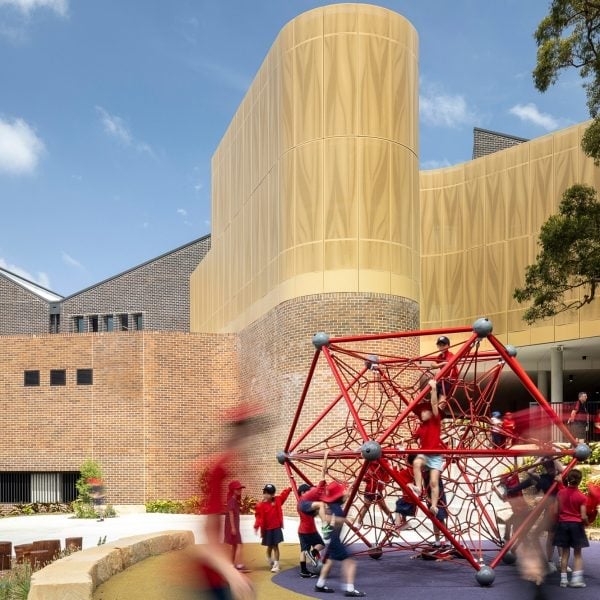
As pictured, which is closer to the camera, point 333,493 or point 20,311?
point 333,493

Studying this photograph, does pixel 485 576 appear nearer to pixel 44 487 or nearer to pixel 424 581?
pixel 424 581

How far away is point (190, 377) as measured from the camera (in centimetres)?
3209

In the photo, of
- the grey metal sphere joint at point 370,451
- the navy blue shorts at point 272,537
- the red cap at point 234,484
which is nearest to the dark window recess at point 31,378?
the navy blue shorts at point 272,537

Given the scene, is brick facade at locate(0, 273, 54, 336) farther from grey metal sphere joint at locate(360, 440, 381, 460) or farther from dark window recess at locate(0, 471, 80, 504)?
grey metal sphere joint at locate(360, 440, 381, 460)

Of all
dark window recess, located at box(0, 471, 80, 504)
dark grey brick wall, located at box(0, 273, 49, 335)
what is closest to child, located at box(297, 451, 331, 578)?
dark window recess, located at box(0, 471, 80, 504)

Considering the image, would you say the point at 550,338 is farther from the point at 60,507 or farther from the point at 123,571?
the point at 123,571

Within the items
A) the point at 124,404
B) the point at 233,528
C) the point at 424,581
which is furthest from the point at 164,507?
the point at 233,528

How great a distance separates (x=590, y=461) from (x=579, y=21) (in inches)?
444

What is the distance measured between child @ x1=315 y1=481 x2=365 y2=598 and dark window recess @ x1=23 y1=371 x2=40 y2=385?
2404 cm

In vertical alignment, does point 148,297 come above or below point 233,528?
above

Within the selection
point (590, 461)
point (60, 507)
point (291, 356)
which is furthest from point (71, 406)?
point (590, 461)

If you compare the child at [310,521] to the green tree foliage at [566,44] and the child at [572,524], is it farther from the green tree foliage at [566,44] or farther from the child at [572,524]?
the green tree foliage at [566,44]

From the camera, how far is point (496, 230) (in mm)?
37188

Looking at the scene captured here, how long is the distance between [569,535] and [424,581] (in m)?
1.96
